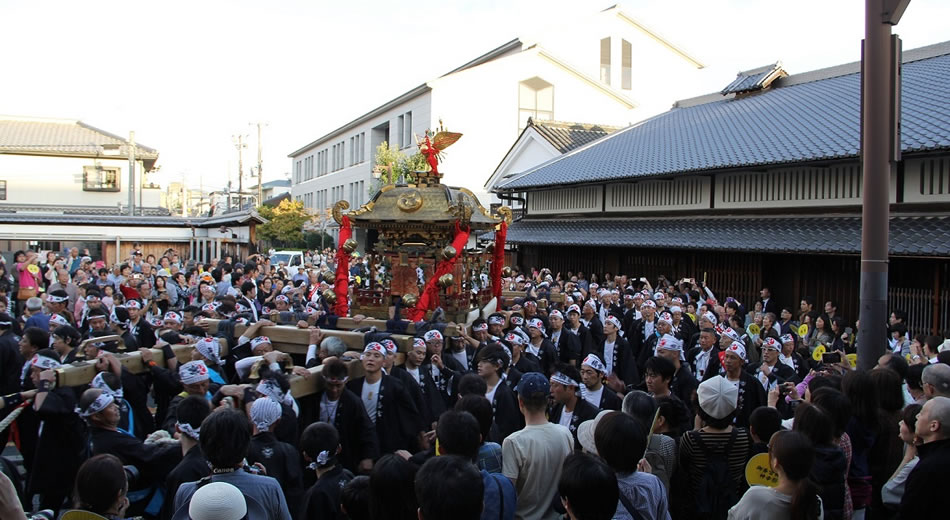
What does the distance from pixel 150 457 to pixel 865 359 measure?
5.28m

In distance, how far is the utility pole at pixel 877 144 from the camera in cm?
527

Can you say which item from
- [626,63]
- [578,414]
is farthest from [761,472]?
[626,63]

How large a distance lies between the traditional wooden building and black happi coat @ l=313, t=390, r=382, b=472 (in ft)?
30.2

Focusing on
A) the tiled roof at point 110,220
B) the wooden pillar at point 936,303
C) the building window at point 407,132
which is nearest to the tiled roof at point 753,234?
the wooden pillar at point 936,303

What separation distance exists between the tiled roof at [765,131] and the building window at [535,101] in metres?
12.7

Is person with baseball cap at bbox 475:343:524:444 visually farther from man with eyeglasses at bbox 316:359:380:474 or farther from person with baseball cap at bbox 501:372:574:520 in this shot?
person with baseball cap at bbox 501:372:574:520

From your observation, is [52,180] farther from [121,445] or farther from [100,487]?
[100,487]

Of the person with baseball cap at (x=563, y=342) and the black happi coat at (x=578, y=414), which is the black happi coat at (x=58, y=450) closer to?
the black happi coat at (x=578, y=414)

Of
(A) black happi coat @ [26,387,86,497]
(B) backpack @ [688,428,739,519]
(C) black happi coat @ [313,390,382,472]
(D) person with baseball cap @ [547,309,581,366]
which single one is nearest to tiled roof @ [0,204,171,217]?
(D) person with baseball cap @ [547,309,581,366]

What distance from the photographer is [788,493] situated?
3.32 m

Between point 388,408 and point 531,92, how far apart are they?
106ft

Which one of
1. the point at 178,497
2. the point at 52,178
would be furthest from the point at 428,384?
the point at 52,178

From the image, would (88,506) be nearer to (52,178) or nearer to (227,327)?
(227,327)

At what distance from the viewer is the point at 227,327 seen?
7.60m
